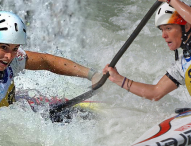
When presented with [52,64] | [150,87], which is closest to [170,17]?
[150,87]

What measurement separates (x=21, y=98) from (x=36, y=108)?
0.61 ft

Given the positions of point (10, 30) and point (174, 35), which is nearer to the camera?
point (10, 30)

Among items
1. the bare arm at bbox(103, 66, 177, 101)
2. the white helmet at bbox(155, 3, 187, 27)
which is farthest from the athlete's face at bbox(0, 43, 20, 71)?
the white helmet at bbox(155, 3, 187, 27)

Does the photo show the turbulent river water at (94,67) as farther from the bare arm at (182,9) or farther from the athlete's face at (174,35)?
the bare arm at (182,9)

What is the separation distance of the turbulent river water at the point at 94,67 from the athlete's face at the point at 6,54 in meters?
0.79

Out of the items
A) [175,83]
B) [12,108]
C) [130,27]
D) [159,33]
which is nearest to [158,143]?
[175,83]

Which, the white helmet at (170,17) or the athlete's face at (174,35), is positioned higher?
the white helmet at (170,17)

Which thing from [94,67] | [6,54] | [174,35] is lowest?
[94,67]

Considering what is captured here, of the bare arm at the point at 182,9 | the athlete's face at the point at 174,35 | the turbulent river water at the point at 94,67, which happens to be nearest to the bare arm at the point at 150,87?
the turbulent river water at the point at 94,67

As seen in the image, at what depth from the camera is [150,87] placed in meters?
3.58

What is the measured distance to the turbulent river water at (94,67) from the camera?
12.2ft

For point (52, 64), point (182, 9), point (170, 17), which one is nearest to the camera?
point (182, 9)

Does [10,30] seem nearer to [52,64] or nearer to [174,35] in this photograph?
[52,64]

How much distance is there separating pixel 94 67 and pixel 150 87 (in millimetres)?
2809
